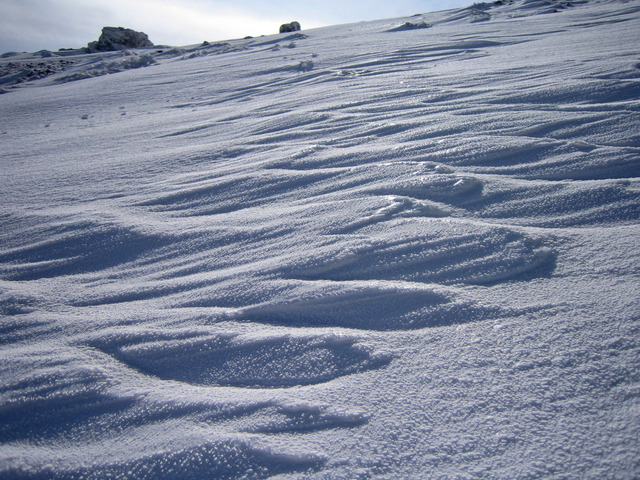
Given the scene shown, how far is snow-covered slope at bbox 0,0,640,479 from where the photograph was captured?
0.73m

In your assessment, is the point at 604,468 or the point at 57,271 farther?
the point at 57,271

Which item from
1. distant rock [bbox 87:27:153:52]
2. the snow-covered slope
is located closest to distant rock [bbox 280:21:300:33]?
distant rock [bbox 87:27:153:52]

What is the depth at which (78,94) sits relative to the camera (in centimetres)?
466

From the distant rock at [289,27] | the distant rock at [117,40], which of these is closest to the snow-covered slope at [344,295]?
the distant rock at [289,27]

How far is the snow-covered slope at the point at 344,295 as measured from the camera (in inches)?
28.7

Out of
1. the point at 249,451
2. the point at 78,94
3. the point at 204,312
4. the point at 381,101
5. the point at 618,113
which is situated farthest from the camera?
the point at 78,94

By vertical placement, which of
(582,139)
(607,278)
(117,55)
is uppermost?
(117,55)

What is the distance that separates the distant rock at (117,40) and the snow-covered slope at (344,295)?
319 inches

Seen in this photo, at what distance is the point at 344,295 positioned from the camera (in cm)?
108

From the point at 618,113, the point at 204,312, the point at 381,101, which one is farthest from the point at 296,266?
the point at 381,101

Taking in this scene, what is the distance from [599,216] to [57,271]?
1.67 m

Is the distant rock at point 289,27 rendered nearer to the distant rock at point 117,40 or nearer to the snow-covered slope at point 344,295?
the distant rock at point 117,40

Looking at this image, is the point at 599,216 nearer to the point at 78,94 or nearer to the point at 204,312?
the point at 204,312

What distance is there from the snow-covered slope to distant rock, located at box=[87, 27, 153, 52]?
8092 mm
